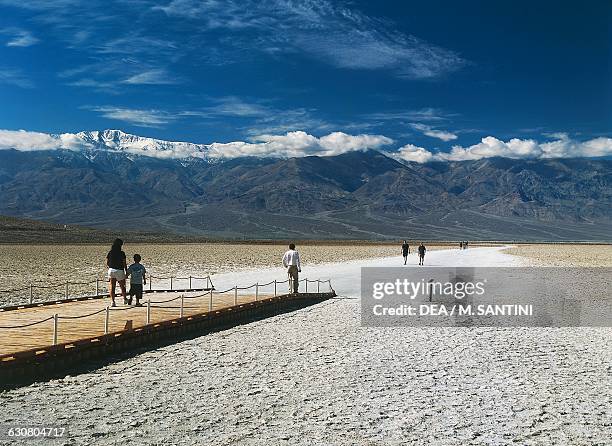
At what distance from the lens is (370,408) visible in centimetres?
866

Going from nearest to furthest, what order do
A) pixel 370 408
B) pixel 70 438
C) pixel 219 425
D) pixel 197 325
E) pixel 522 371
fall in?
pixel 70 438 < pixel 219 425 < pixel 370 408 < pixel 522 371 < pixel 197 325

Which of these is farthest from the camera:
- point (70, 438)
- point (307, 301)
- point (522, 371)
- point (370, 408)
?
point (307, 301)

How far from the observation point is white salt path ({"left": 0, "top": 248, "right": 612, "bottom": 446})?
7.61 m

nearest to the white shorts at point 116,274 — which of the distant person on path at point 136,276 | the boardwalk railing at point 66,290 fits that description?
the distant person on path at point 136,276

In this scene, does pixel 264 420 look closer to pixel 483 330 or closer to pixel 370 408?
pixel 370 408

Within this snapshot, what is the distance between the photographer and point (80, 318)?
13.8 meters

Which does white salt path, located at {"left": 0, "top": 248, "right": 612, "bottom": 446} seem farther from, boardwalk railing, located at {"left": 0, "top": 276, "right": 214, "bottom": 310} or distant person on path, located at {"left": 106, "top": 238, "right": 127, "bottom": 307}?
boardwalk railing, located at {"left": 0, "top": 276, "right": 214, "bottom": 310}

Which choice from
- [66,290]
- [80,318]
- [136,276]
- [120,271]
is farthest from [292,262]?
[80,318]

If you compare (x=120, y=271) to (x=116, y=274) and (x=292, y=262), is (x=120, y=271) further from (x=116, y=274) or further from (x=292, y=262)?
(x=292, y=262)

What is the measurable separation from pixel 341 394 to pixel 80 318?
6.83 m

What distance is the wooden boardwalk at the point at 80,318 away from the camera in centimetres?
1088

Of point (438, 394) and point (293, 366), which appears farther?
point (293, 366)

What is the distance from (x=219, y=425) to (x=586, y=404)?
4965mm

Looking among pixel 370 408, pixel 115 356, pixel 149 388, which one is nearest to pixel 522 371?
pixel 370 408
